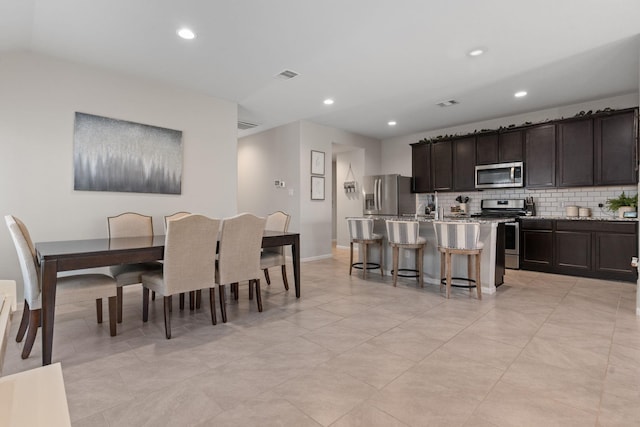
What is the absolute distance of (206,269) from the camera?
108 inches

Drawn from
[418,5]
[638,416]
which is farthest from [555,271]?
[418,5]

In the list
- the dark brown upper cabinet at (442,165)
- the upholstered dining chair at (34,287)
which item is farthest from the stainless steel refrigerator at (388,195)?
the upholstered dining chair at (34,287)

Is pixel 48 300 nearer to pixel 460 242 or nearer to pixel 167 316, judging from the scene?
pixel 167 316

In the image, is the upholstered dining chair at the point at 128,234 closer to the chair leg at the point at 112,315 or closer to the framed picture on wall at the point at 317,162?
the chair leg at the point at 112,315

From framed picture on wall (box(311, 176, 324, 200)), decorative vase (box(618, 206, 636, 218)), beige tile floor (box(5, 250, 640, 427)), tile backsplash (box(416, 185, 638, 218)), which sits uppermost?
framed picture on wall (box(311, 176, 324, 200))

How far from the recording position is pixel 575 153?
15.8 ft

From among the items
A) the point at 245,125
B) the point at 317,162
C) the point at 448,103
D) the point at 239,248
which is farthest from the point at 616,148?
the point at 245,125

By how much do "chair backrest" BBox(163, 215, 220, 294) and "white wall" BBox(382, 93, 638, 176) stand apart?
14.7 feet

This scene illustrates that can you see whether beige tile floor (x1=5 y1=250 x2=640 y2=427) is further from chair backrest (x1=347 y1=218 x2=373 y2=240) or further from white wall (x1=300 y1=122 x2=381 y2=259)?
white wall (x1=300 y1=122 x2=381 y2=259)

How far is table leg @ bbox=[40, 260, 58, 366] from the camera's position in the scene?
205cm

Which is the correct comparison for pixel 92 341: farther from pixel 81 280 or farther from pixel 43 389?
pixel 43 389

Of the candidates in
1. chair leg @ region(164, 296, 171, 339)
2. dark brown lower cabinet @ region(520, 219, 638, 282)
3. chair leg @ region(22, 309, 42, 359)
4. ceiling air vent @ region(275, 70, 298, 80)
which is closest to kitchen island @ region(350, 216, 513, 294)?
dark brown lower cabinet @ region(520, 219, 638, 282)

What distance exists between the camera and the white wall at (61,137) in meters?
3.23

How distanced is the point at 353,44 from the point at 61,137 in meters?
3.21
